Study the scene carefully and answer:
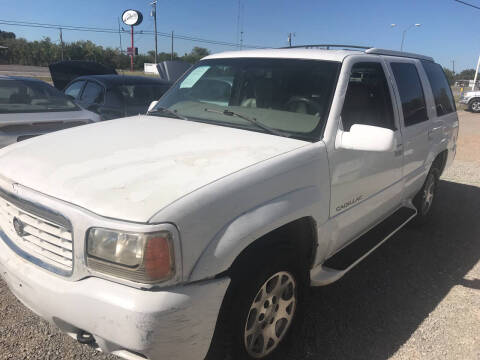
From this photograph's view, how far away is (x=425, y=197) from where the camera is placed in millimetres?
4871

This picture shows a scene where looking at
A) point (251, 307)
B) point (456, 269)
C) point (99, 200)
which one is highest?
point (99, 200)

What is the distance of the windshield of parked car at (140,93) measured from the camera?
7.26 metres

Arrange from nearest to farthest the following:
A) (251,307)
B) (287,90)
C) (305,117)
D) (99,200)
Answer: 1. (99,200)
2. (251,307)
3. (305,117)
4. (287,90)

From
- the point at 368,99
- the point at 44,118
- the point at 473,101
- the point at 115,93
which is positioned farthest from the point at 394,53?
the point at 473,101

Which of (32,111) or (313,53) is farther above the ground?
(313,53)

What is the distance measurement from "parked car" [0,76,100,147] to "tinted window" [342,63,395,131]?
140 inches

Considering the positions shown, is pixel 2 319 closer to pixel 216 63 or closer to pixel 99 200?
pixel 99 200

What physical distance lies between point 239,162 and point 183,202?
0.51m

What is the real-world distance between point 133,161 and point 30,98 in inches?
153

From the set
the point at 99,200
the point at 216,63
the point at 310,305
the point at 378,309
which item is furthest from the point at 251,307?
the point at 216,63

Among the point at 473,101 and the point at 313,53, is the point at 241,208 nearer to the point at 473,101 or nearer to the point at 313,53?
the point at 313,53

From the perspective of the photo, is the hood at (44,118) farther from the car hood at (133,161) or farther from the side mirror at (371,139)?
the side mirror at (371,139)

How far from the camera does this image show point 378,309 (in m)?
3.22

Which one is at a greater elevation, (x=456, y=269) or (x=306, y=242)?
(x=306, y=242)
